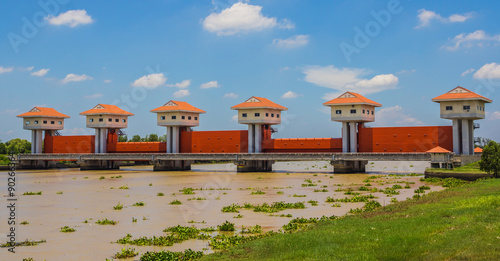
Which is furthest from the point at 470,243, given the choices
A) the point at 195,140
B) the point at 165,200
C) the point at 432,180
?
the point at 195,140

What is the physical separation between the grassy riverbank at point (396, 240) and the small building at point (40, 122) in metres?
73.5

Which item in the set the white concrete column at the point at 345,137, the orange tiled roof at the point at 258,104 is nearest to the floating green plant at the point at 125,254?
the white concrete column at the point at 345,137

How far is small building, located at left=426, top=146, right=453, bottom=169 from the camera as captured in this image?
4666cm

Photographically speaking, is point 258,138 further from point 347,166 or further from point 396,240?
point 396,240

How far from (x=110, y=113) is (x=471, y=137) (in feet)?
168

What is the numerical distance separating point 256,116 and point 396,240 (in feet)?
167

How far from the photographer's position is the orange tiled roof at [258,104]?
61.6m

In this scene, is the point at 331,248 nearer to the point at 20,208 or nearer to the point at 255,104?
the point at 20,208

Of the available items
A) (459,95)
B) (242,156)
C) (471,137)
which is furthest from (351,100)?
(242,156)

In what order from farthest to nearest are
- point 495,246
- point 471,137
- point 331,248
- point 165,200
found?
1. point 471,137
2. point 165,200
3. point 331,248
4. point 495,246

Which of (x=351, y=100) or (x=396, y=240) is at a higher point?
(x=351, y=100)

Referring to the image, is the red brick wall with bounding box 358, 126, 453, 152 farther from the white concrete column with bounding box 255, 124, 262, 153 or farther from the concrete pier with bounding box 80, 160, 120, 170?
the concrete pier with bounding box 80, 160, 120, 170

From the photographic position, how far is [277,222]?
17.9 meters

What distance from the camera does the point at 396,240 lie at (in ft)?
38.0
